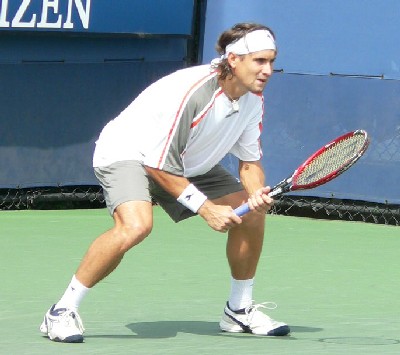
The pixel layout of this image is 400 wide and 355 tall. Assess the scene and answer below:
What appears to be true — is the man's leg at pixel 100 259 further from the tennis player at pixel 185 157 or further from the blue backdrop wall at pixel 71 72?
the blue backdrop wall at pixel 71 72

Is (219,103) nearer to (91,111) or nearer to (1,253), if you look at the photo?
(1,253)

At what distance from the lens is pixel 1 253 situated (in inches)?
332

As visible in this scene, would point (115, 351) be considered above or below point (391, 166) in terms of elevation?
below

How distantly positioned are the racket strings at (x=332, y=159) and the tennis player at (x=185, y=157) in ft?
0.90

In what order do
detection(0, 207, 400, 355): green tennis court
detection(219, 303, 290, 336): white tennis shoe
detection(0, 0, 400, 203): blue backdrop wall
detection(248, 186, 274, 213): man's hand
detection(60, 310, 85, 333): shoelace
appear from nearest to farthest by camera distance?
detection(248, 186, 274, 213): man's hand < detection(60, 310, 85, 333): shoelace < detection(0, 207, 400, 355): green tennis court < detection(219, 303, 290, 336): white tennis shoe < detection(0, 0, 400, 203): blue backdrop wall

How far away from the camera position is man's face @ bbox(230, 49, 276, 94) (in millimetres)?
5746

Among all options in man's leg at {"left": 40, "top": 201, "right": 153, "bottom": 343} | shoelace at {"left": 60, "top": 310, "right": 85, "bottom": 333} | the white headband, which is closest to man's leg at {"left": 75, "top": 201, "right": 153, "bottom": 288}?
man's leg at {"left": 40, "top": 201, "right": 153, "bottom": 343}

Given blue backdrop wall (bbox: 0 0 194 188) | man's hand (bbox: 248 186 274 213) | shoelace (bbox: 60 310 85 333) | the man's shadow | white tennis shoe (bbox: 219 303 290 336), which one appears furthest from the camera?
blue backdrop wall (bbox: 0 0 194 188)

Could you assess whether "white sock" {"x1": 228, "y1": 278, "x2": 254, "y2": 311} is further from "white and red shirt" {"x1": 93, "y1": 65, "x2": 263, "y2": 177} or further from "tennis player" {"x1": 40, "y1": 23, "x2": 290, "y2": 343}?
"white and red shirt" {"x1": 93, "y1": 65, "x2": 263, "y2": 177}

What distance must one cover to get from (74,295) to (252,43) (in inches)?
52.7

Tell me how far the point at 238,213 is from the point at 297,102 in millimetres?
4846

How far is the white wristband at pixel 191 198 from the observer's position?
5.70 m

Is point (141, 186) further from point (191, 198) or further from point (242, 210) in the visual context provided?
point (242, 210)

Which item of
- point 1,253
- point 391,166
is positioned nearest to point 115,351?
point 1,253
